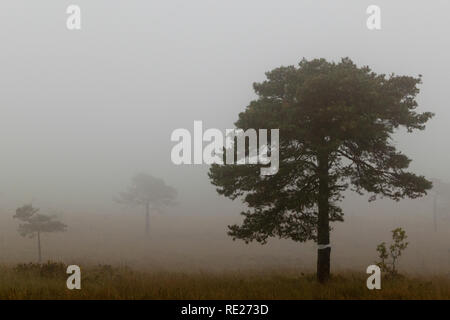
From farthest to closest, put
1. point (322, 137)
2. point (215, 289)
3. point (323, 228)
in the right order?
point (323, 228), point (322, 137), point (215, 289)

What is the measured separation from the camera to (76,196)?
94.8m

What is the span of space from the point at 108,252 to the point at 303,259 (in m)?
19.1

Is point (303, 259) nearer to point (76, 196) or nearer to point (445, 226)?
point (445, 226)

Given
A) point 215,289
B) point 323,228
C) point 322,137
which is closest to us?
point 215,289

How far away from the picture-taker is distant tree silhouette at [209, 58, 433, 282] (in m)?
11.1

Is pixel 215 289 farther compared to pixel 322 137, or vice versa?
pixel 322 137

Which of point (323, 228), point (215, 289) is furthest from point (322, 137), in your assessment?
point (215, 289)

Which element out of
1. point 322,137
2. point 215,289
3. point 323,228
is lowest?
point 215,289

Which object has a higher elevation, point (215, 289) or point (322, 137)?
point (322, 137)

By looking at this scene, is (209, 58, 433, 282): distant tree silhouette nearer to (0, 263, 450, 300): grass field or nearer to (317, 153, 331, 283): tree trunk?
(317, 153, 331, 283): tree trunk

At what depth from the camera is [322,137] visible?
469 inches

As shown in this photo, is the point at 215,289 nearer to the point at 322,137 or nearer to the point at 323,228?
the point at 323,228

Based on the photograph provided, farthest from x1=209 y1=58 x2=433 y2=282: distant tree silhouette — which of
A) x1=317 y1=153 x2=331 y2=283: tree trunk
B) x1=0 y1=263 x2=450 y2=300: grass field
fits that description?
x1=0 y1=263 x2=450 y2=300: grass field

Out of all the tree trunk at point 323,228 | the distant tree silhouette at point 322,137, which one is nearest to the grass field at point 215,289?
the tree trunk at point 323,228
